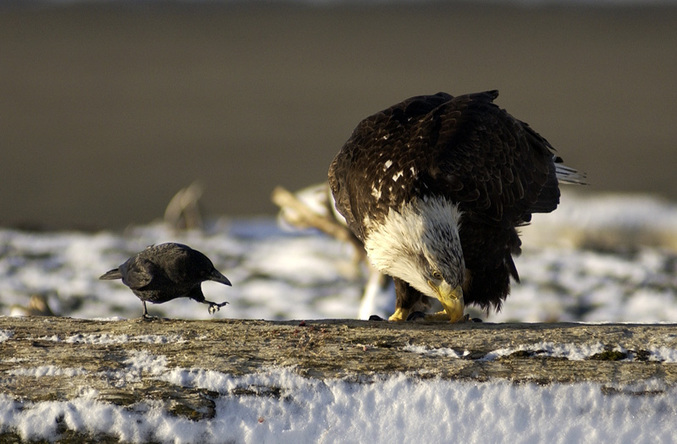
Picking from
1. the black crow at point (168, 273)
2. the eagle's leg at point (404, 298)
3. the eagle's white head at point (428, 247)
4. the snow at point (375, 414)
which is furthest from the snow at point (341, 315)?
the eagle's white head at point (428, 247)

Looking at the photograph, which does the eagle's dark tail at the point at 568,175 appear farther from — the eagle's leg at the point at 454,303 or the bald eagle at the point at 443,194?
the eagle's leg at the point at 454,303

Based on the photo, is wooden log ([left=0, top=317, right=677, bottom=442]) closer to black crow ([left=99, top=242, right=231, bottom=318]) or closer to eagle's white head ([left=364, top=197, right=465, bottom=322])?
black crow ([left=99, top=242, right=231, bottom=318])

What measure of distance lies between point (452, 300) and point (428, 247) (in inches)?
10.0

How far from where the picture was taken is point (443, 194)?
3725 mm

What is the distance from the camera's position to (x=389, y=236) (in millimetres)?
3697

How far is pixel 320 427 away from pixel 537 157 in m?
2.52

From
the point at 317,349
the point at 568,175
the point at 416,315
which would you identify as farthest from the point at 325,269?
the point at 317,349

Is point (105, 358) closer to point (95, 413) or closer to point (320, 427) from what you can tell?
point (95, 413)

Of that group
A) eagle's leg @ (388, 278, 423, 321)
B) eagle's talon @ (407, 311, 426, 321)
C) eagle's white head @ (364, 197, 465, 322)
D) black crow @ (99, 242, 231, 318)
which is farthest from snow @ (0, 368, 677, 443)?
eagle's leg @ (388, 278, 423, 321)

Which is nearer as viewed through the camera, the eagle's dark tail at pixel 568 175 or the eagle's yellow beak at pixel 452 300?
the eagle's yellow beak at pixel 452 300

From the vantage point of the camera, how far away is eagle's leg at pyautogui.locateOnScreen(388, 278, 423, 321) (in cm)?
421

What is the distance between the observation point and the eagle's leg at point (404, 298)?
421 centimetres

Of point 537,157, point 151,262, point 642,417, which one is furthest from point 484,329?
point 537,157

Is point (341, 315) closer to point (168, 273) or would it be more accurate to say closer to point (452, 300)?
point (452, 300)
